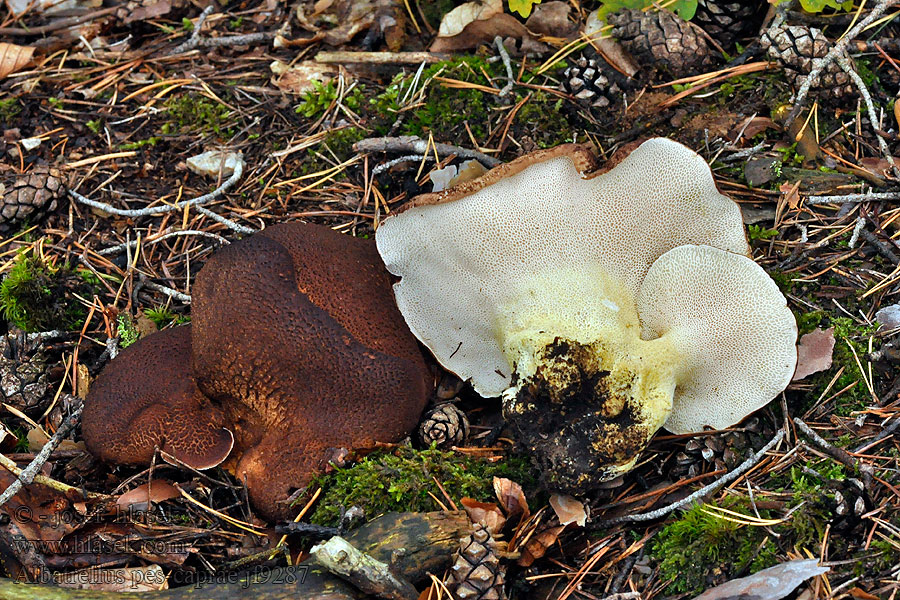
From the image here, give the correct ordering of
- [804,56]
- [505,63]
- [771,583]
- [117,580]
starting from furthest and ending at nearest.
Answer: [505,63], [804,56], [117,580], [771,583]

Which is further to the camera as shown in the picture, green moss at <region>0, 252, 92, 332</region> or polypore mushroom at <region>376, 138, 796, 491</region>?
green moss at <region>0, 252, 92, 332</region>

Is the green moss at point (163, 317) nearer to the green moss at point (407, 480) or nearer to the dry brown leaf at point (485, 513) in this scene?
the green moss at point (407, 480)

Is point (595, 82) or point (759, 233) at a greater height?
point (595, 82)

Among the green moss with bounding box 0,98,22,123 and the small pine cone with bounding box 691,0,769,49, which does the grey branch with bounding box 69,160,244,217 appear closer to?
the green moss with bounding box 0,98,22,123

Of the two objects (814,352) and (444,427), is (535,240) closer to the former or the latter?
(444,427)

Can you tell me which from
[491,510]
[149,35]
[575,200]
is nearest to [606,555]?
[491,510]

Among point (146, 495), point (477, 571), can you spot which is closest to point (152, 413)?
point (146, 495)

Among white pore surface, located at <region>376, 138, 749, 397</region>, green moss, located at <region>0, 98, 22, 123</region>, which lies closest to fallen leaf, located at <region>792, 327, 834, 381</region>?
white pore surface, located at <region>376, 138, 749, 397</region>
